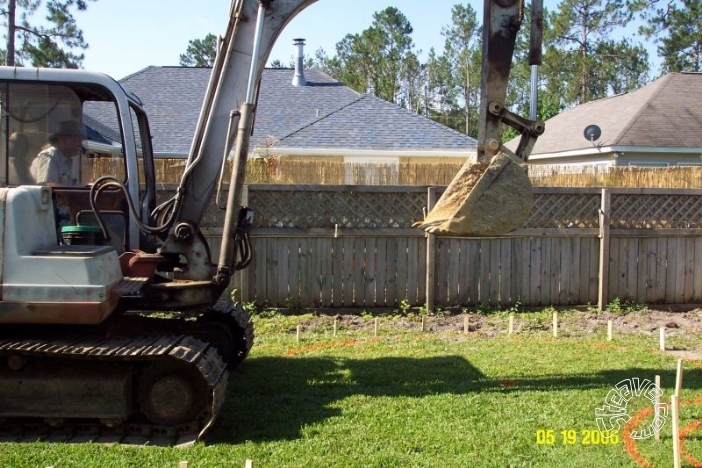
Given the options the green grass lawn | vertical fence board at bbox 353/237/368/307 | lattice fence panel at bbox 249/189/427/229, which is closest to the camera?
the green grass lawn

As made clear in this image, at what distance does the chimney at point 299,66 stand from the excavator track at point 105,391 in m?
17.8

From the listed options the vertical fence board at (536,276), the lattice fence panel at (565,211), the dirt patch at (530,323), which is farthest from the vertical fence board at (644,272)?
the vertical fence board at (536,276)

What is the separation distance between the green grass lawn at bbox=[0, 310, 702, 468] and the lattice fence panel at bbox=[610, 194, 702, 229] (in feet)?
7.52

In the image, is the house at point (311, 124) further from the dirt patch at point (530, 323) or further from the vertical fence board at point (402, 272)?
the dirt patch at point (530, 323)

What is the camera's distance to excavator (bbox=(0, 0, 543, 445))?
204 inches

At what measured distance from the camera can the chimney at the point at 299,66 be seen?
2244 cm

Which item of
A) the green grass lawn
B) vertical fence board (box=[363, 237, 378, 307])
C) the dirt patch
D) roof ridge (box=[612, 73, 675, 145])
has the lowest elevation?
the green grass lawn

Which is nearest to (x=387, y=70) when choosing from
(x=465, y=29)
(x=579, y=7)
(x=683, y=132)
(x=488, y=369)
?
(x=465, y=29)

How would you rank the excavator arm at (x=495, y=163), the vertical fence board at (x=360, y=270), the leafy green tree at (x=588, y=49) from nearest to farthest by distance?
1. the excavator arm at (x=495, y=163)
2. the vertical fence board at (x=360, y=270)
3. the leafy green tree at (x=588, y=49)

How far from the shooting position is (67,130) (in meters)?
5.77

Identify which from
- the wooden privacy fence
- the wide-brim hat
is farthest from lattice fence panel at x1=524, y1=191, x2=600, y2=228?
the wide-brim hat

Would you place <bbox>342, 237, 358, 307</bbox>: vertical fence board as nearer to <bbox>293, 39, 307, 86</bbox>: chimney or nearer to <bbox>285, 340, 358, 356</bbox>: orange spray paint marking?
<bbox>285, 340, 358, 356</bbox>: orange spray paint marking

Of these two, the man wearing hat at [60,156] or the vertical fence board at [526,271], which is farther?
the vertical fence board at [526,271]

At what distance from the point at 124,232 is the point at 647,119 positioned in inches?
747
